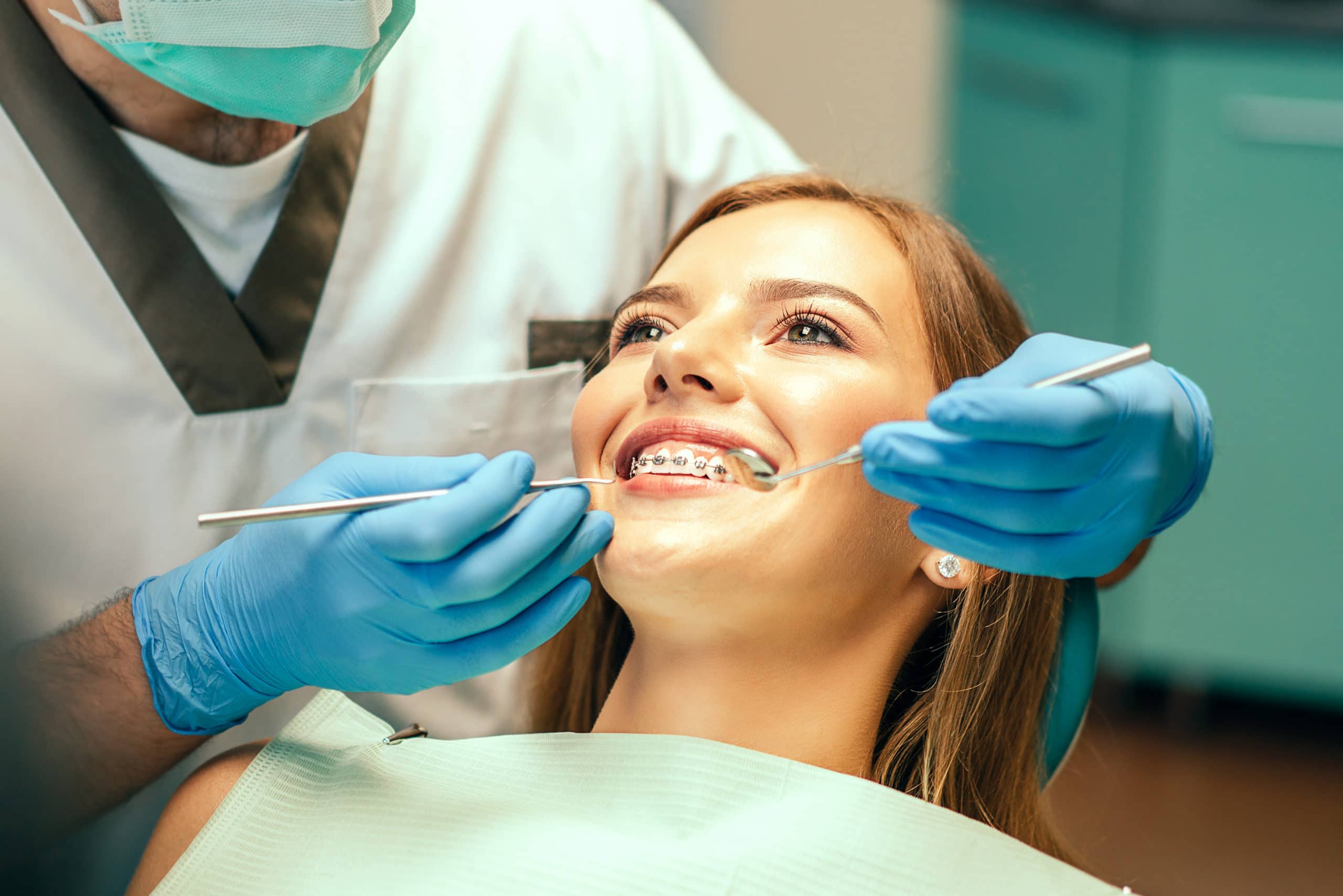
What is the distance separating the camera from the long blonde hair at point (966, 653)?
1.24 m

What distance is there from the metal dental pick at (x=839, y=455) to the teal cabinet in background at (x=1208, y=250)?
176 cm

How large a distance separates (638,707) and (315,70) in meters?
0.69

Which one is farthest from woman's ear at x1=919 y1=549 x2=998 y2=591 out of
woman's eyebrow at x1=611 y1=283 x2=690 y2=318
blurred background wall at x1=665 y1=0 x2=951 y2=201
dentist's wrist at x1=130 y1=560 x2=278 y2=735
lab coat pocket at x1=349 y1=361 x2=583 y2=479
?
blurred background wall at x1=665 y1=0 x2=951 y2=201

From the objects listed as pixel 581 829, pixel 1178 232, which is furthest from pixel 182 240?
pixel 1178 232

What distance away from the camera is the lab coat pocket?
4.63 feet

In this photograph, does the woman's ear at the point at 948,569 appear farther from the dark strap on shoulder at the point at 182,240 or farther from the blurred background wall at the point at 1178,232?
the blurred background wall at the point at 1178,232

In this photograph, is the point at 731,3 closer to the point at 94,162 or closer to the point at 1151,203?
the point at 1151,203

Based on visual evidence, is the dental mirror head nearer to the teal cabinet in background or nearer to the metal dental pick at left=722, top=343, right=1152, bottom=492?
the metal dental pick at left=722, top=343, right=1152, bottom=492

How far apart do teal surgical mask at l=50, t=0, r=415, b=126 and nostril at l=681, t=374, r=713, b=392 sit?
44 cm

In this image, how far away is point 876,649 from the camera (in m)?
1.21

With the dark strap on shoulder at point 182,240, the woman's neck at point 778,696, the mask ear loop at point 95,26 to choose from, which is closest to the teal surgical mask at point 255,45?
the mask ear loop at point 95,26

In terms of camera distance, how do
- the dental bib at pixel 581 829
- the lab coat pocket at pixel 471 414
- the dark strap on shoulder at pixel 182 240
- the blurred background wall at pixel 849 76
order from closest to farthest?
the dental bib at pixel 581 829 < the dark strap on shoulder at pixel 182 240 < the lab coat pocket at pixel 471 414 < the blurred background wall at pixel 849 76

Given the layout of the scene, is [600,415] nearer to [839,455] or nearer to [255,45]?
[839,455]

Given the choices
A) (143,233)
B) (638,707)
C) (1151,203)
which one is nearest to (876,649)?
(638,707)
